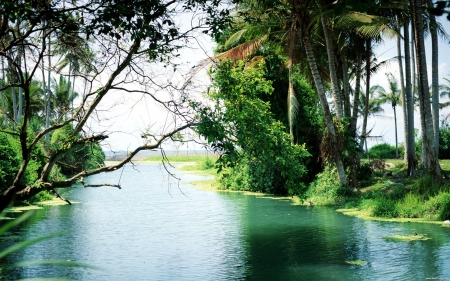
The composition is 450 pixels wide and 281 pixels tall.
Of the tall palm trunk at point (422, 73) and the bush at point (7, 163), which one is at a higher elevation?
the tall palm trunk at point (422, 73)

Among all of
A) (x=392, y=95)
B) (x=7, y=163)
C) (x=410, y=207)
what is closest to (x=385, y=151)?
(x=392, y=95)

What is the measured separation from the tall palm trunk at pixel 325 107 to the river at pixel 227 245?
5.63 feet

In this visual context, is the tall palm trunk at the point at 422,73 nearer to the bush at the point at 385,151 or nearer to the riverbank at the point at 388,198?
the riverbank at the point at 388,198

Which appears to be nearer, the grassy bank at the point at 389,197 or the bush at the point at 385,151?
the grassy bank at the point at 389,197

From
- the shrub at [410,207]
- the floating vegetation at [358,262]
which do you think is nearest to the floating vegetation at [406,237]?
the floating vegetation at [358,262]

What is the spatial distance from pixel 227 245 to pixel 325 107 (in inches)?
312

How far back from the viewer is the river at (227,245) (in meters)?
9.79

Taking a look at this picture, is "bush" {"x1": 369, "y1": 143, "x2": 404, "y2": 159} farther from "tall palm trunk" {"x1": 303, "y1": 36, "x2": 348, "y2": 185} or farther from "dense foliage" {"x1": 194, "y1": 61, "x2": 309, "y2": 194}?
"dense foliage" {"x1": 194, "y1": 61, "x2": 309, "y2": 194}

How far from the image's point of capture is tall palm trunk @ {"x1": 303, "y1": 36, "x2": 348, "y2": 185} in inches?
742

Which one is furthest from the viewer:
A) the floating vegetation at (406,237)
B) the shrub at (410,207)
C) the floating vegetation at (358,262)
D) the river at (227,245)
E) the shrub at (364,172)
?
the shrub at (364,172)

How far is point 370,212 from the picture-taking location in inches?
651

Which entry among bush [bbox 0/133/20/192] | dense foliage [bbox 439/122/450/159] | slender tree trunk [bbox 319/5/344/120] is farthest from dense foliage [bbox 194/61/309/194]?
dense foliage [bbox 439/122/450/159]

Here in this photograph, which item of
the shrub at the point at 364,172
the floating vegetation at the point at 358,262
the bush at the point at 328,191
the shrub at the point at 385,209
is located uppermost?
the shrub at the point at 364,172

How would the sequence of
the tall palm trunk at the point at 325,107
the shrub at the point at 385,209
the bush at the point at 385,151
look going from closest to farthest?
1. the shrub at the point at 385,209
2. the tall palm trunk at the point at 325,107
3. the bush at the point at 385,151
